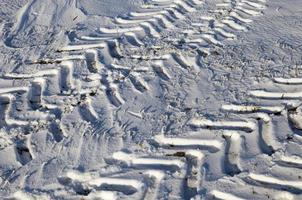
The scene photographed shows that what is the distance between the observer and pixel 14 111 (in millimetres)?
4625

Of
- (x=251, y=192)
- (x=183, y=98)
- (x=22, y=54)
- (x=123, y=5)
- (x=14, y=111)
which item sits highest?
(x=123, y=5)

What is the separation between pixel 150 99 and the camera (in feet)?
15.4

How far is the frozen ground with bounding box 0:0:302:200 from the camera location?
3805 millimetres

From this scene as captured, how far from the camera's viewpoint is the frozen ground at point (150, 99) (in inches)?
150

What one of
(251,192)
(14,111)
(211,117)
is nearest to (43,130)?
(14,111)

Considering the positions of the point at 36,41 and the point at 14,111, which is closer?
the point at 14,111

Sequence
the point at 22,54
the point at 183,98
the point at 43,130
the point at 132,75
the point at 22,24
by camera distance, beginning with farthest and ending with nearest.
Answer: the point at 22,24, the point at 22,54, the point at 132,75, the point at 183,98, the point at 43,130

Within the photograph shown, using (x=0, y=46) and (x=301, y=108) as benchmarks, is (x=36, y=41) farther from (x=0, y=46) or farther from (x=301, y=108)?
(x=301, y=108)

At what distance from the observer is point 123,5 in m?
6.38

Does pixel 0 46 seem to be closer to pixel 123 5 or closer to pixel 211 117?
pixel 123 5

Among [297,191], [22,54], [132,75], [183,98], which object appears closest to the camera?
[297,191]

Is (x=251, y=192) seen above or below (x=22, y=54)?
below

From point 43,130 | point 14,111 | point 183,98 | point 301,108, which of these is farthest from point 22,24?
point 301,108

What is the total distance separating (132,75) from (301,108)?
1742 mm
